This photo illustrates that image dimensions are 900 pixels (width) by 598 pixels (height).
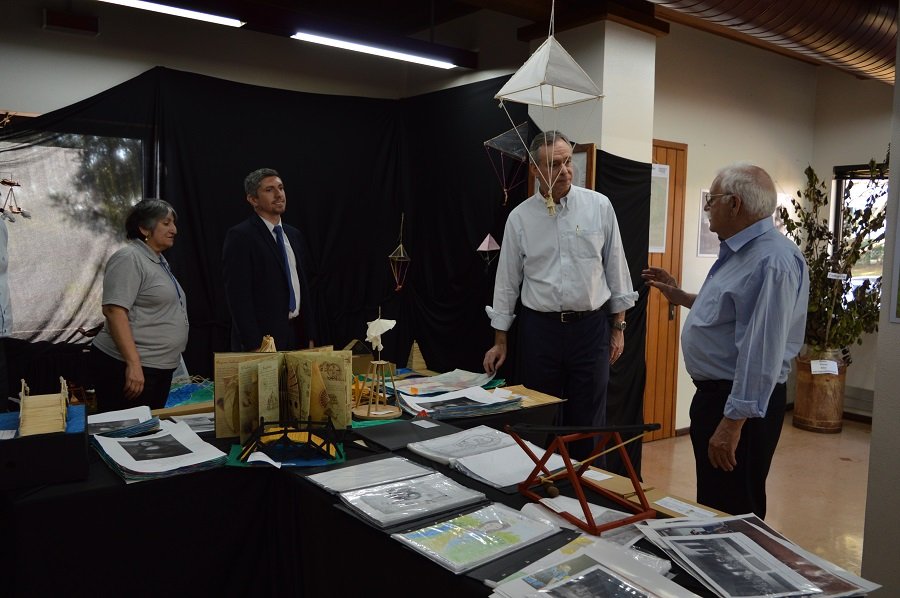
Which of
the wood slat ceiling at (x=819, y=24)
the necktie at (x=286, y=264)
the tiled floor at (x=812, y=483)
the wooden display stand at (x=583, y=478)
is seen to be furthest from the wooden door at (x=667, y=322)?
the wooden display stand at (x=583, y=478)

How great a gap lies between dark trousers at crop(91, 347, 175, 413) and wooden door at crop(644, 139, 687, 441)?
11.0 ft

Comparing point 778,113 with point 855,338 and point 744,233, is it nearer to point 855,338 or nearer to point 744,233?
point 855,338

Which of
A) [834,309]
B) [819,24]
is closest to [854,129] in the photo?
[834,309]

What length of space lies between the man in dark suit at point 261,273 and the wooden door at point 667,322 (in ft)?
8.84

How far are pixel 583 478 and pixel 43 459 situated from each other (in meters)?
1.31

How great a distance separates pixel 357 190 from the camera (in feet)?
18.0

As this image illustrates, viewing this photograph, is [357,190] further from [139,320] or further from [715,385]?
[715,385]

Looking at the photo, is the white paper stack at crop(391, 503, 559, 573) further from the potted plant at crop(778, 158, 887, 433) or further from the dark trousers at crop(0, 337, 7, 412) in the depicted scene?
the potted plant at crop(778, 158, 887, 433)

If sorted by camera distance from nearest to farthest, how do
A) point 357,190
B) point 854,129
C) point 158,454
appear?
point 158,454, point 357,190, point 854,129

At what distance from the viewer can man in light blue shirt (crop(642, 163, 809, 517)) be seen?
80.1 inches

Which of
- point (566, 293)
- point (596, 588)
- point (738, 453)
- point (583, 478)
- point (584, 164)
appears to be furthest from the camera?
point (584, 164)

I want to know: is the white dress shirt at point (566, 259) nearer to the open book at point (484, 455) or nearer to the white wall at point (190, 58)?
the open book at point (484, 455)

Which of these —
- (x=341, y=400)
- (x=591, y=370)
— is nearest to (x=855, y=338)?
(x=591, y=370)

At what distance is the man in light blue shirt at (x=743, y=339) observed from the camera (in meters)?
2.04
